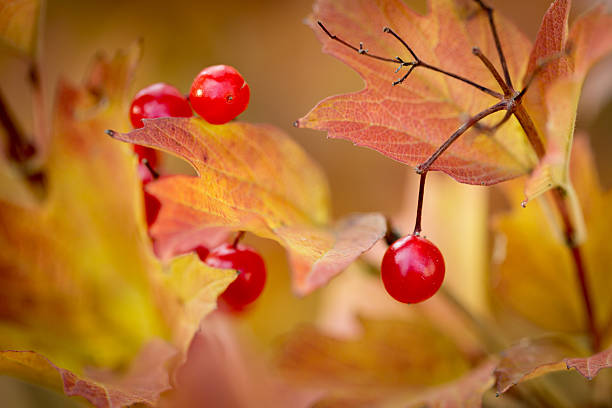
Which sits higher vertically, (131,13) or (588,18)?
(131,13)

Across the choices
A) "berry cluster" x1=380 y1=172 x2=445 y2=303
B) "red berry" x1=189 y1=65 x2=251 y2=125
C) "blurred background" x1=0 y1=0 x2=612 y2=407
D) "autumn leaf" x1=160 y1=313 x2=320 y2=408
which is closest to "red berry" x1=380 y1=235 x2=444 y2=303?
"berry cluster" x1=380 y1=172 x2=445 y2=303

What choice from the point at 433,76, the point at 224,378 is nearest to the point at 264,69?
the point at 224,378

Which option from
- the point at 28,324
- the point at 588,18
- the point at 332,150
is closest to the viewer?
the point at 588,18

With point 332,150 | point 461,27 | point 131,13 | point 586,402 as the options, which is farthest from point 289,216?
point 131,13

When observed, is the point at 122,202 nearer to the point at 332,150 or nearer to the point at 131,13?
the point at 332,150

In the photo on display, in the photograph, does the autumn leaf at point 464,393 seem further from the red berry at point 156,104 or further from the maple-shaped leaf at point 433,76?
the red berry at point 156,104

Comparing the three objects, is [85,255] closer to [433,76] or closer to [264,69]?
[433,76]
